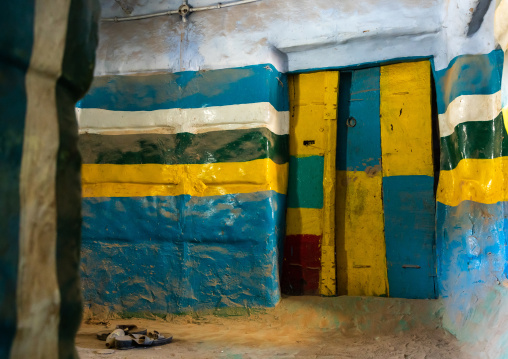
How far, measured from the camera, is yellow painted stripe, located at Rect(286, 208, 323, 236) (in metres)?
3.17

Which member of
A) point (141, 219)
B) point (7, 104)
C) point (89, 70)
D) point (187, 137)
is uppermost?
point (187, 137)

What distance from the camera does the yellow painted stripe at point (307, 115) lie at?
3.26m

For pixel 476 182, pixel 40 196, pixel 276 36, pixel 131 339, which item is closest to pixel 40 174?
pixel 40 196

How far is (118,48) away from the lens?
Answer: 3469mm

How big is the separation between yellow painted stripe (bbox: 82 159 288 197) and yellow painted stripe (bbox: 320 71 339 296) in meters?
0.35

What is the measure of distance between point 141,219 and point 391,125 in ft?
6.80

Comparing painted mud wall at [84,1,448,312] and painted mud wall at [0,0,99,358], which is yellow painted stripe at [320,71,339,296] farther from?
painted mud wall at [0,0,99,358]

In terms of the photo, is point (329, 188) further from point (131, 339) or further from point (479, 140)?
point (131, 339)

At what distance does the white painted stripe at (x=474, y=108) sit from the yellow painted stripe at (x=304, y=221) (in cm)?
114

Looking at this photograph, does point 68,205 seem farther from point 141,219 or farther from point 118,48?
point 118,48

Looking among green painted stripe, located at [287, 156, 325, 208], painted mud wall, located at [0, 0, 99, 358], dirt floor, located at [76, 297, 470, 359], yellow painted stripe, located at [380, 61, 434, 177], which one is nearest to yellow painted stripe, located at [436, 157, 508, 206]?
yellow painted stripe, located at [380, 61, 434, 177]

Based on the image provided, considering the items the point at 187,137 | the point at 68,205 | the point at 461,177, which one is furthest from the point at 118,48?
the point at 68,205

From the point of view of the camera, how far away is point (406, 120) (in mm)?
3111

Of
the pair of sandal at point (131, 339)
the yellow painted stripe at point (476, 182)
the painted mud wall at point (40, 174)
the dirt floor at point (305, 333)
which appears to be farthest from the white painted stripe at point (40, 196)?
the yellow painted stripe at point (476, 182)
